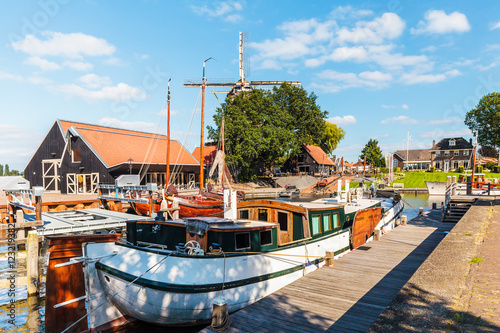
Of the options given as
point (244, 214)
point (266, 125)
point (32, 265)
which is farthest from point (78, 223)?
point (266, 125)

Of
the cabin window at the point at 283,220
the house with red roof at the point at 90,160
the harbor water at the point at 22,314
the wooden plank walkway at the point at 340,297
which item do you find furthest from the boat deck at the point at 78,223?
the house with red roof at the point at 90,160

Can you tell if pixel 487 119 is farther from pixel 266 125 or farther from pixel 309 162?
pixel 266 125

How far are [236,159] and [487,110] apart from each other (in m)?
62.9

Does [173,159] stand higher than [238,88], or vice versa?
[238,88]

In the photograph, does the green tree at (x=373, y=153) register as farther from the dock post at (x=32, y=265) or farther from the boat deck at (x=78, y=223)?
the dock post at (x=32, y=265)

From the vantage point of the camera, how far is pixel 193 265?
27.0 ft

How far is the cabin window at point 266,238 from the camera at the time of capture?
9.97m

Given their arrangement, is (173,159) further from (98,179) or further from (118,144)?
(98,179)

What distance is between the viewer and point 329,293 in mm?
8844

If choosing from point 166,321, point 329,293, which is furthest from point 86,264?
point 329,293

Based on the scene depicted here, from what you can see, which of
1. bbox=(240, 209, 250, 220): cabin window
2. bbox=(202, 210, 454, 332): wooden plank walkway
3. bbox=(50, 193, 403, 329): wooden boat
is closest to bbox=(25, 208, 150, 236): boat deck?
bbox=(240, 209, 250, 220): cabin window

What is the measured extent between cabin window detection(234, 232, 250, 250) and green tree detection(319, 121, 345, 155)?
3125 inches

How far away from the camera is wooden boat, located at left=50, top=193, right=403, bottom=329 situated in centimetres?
797

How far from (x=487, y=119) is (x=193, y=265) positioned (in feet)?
283
